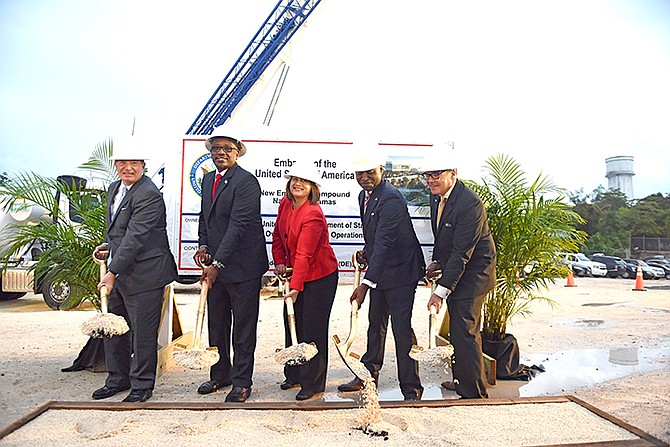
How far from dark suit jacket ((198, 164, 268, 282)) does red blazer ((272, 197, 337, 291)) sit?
190 millimetres

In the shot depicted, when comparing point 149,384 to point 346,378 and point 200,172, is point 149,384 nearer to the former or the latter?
point 346,378

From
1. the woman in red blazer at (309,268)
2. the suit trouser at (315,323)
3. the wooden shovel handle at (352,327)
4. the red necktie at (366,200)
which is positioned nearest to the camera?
the wooden shovel handle at (352,327)

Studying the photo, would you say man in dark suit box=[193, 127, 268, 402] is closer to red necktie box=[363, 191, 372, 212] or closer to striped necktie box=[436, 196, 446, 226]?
red necktie box=[363, 191, 372, 212]

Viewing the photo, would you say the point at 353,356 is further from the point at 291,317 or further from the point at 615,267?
the point at 615,267

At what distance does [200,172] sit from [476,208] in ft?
10.0

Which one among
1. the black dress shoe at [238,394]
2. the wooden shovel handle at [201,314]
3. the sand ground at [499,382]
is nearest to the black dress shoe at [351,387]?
the sand ground at [499,382]

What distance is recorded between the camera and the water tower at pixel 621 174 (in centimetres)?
3922

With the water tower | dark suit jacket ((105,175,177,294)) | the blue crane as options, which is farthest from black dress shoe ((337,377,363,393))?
the water tower

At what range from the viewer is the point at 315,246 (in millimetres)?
4797

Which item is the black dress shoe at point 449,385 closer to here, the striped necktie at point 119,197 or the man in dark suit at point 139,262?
the man in dark suit at point 139,262

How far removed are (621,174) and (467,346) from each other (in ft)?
129

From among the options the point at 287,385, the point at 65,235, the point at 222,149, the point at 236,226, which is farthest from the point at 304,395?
the point at 65,235

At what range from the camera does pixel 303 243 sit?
4.73 metres

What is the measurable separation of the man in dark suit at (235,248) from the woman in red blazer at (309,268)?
0.88 feet
